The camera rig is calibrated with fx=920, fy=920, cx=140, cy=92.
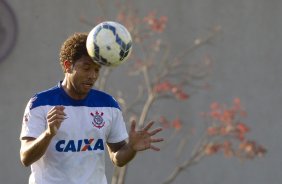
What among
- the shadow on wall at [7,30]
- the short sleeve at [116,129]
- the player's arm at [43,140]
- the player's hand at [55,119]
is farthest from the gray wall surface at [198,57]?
the player's hand at [55,119]

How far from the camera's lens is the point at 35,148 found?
16.2ft

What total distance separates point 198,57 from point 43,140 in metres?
5.18

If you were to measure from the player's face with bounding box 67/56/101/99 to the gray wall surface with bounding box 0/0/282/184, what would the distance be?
457cm

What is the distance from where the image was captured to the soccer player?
518 cm

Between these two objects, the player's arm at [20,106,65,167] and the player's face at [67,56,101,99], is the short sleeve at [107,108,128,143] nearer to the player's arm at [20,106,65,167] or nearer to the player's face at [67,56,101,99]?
the player's face at [67,56,101,99]

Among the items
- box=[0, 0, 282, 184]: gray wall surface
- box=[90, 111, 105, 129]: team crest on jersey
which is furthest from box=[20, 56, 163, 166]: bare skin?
box=[0, 0, 282, 184]: gray wall surface

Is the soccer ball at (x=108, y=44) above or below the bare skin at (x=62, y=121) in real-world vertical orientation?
above

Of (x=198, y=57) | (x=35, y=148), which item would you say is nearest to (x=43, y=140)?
(x=35, y=148)

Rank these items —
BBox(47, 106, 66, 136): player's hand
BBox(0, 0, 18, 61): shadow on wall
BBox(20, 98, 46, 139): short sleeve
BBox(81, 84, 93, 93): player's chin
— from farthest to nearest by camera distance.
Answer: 1. BBox(0, 0, 18, 61): shadow on wall
2. BBox(81, 84, 93, 93): player's chin
3. BBox(20, 98, 46, 139): short sleeve
4. BBox(47, 106, 66, 136): player's hand

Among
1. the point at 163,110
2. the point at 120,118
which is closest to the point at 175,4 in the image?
the point at 163,110

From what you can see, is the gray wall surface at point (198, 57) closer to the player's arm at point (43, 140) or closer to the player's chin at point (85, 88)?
the player's chin at point (85, 88)

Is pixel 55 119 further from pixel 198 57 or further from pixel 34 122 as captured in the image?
pixel 198 57

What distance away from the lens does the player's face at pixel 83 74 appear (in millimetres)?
5211

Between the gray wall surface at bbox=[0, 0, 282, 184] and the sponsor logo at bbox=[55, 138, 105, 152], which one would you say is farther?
the gray wall surface at bbox=[0, 0, 282, 184]
